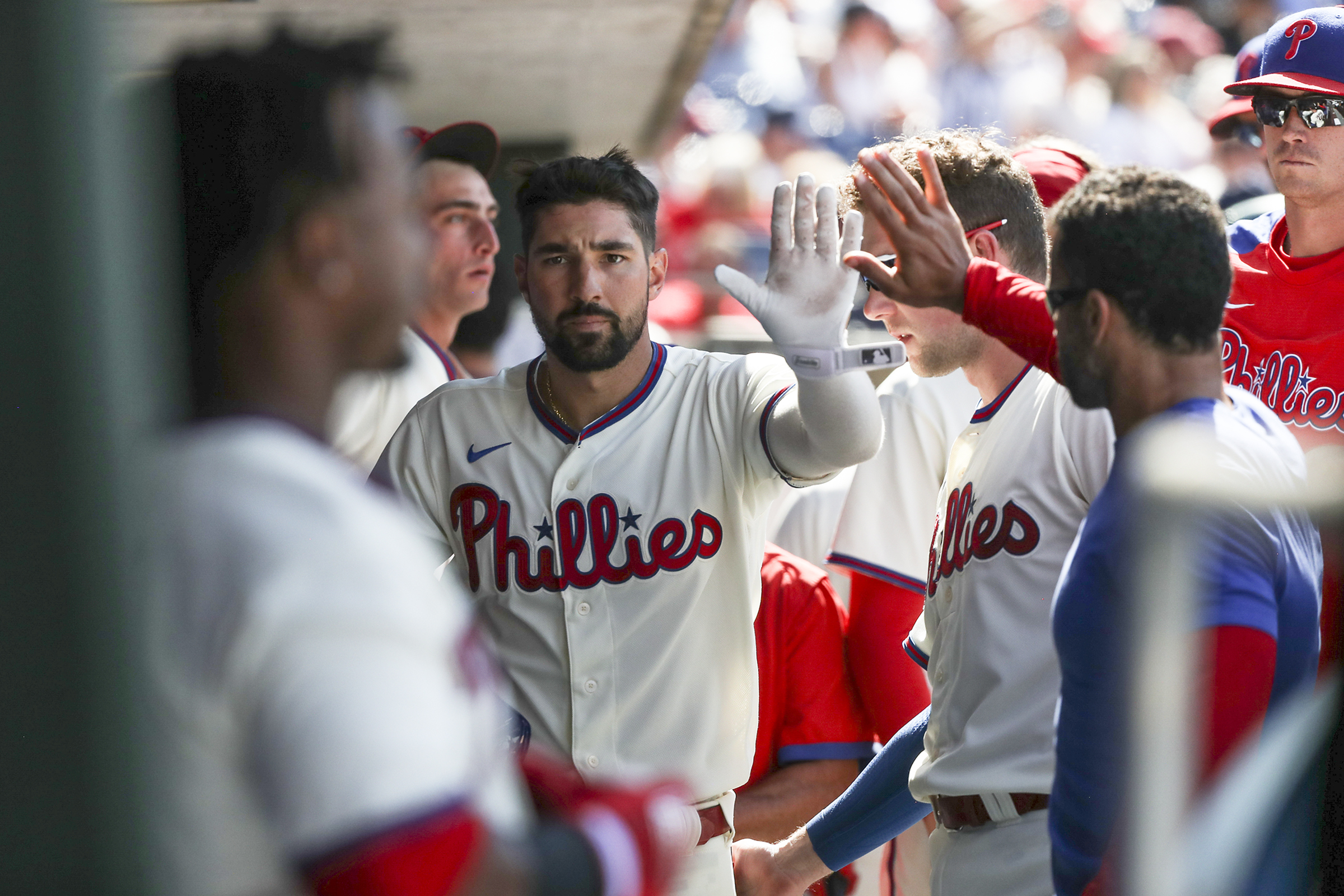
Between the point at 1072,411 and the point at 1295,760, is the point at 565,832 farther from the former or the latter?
the point at 1072,411

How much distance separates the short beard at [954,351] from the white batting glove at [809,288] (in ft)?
0.52

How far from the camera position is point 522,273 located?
7.81ft

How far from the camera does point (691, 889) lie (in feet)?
6.83

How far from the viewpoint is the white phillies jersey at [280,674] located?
31.3 inches

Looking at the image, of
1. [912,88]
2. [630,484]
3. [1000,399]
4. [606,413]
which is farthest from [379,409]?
[912,88]

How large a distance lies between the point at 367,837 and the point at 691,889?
4.58 feet

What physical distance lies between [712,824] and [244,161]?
1.47 metres

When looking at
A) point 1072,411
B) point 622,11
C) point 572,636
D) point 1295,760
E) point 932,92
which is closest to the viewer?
point 1295,760

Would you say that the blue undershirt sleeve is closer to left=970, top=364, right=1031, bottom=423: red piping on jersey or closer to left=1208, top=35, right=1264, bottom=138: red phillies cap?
left=970, top=364, right=1031, bottom=423: red piping on jersey

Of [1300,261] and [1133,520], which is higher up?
[1300,261]

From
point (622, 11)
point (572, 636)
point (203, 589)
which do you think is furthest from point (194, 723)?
point (622, 11)

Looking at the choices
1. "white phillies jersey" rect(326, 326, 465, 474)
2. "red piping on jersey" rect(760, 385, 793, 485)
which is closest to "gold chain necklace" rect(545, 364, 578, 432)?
"red piping on jersey" rect(760, 385, 793, 485)

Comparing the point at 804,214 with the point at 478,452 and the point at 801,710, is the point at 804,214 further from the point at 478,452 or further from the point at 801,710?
the point at 801,710

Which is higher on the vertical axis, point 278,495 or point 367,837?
point 278,495
